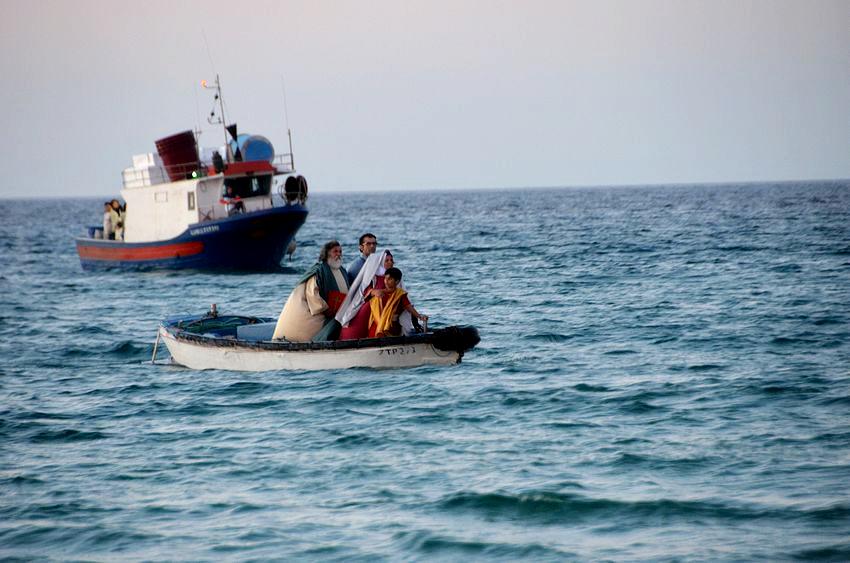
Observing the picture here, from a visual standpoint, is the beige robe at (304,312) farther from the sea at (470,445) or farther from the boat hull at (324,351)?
the sea at (470,445)

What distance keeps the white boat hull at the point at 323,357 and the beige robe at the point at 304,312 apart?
1.06 ft

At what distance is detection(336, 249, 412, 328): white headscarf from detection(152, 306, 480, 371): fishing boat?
1.25 ft

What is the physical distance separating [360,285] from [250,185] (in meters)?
22.3

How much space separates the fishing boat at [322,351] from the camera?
15219 mm

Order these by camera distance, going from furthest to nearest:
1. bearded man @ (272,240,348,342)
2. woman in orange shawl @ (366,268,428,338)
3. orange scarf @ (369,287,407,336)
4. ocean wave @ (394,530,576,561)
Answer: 1. bearded man @ (272,240,348,342)
2. orange scarf @ (369,287,407,336)
3. woman in orange shawl @ (366,268,428,338)
4. ocean wave @ (394,530,576,561)

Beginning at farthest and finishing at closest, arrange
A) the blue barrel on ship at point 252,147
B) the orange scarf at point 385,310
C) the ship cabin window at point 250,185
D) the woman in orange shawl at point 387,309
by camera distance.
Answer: the blue barrel on ship at point 252,147 → the ship cabin window at point 250,185 → the orange scarf at point 385,310 → the woman in orange shawl at point 387,309

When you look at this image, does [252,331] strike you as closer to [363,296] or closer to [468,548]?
[363,296]

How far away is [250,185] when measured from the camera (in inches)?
1426

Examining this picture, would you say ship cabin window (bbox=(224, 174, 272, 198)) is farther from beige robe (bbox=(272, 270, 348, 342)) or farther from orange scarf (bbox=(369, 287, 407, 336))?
orange scarf (bbox=(369, 287, 407, 336))

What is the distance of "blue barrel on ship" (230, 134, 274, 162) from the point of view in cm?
3625

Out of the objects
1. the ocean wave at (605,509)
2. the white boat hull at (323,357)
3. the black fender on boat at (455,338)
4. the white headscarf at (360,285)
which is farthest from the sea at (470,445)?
the white headscarf at (360,285)

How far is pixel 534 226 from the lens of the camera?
2876 inches

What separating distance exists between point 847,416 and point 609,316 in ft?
33.8

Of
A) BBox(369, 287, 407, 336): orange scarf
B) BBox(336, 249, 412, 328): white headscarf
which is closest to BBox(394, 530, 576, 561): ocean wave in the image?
BBox(336, 249, 412, 328): white headscarf
